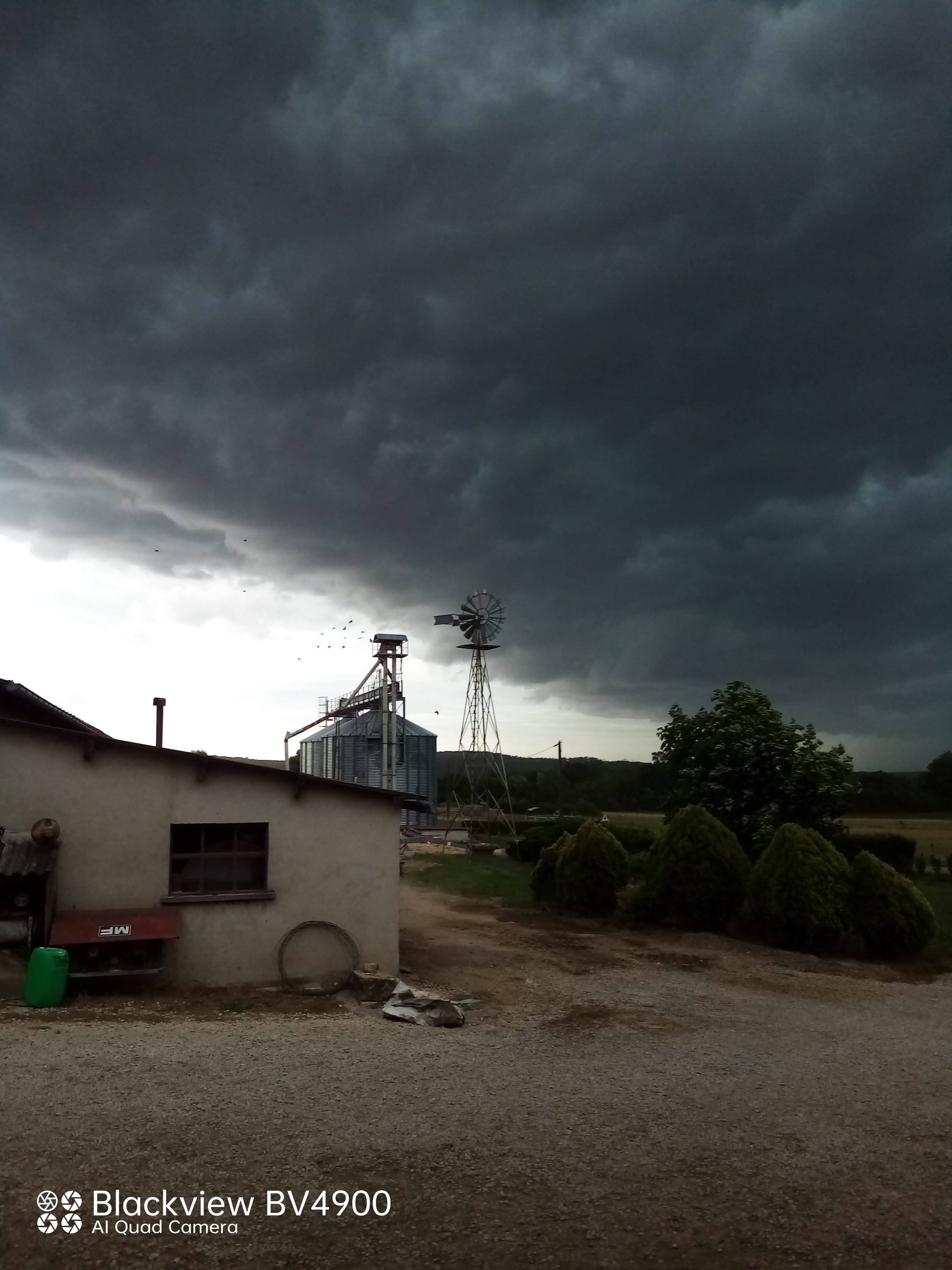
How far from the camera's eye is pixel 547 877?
24578mm

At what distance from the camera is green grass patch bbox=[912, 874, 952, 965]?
18797mm

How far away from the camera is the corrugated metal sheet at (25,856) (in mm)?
12570

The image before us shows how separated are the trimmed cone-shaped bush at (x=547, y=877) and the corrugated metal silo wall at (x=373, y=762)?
2011 cm

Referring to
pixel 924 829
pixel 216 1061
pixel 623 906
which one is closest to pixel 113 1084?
pixel 216 1061

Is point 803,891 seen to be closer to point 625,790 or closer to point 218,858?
point 218,858

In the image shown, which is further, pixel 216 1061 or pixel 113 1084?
pixel 216 1061

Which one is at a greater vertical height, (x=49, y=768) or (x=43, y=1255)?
(x=49, y=768)

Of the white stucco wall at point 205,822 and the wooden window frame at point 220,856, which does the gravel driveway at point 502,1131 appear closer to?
the white stucco wall at point 205,822

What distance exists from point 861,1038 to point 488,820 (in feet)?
111

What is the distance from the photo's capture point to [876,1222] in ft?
21.0

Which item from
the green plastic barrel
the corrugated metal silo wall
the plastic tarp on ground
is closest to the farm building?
the green plastic barrel

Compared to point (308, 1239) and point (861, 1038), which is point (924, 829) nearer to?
point (861, 1038)

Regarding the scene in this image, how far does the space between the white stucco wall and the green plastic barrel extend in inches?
55.2

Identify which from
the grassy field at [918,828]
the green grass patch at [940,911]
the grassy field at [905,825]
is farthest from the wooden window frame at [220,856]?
the grassy field at [905,825]
